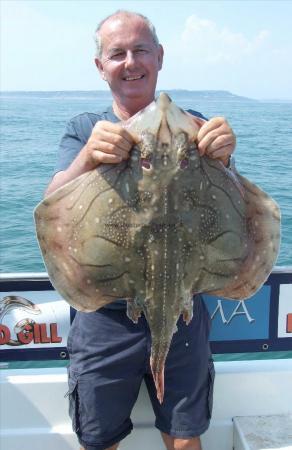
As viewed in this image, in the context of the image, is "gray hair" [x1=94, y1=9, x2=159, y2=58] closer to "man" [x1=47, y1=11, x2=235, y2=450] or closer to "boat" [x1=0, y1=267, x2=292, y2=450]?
"man" [x1=47, y1=11, x2=235, y2=450]

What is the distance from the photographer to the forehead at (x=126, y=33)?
2377mm

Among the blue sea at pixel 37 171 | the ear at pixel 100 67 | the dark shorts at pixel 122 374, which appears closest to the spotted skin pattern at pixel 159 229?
the dark shorts at pixel 122 374

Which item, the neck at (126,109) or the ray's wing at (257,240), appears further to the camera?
the neck at (126,109)

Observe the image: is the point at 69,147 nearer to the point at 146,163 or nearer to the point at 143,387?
the point at 146,163

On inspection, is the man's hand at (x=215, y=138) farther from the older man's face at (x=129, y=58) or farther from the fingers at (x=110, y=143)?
the older man's face at (x=129, y=58)

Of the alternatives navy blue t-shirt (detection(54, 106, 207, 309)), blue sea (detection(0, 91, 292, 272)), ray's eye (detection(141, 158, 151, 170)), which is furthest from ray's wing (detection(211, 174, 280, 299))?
blue sea (detection(0, 91, 292, 272))

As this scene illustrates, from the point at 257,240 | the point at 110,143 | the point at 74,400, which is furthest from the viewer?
the point at 74,400

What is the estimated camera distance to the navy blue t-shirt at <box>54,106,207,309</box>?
2.49 m

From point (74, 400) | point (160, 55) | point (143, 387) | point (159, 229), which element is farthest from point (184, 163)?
point (143, 387)

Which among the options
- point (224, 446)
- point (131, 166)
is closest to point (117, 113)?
point (131, 166)

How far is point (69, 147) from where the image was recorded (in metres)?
2.53

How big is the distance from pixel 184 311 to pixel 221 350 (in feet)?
5.04

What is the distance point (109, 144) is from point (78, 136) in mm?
786

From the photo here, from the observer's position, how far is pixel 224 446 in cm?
332
